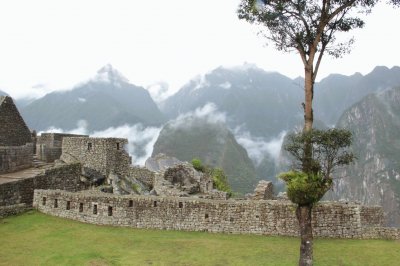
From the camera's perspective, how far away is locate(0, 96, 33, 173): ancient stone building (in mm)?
26500

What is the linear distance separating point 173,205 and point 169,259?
479 cm

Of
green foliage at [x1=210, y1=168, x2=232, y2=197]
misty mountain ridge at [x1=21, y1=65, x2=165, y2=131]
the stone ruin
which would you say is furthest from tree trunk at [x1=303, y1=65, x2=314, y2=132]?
misty mountain ridge at [x1=21, y1=65, x2=165, y2=131]

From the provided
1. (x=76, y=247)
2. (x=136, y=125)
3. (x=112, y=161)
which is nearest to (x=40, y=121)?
(x=136, y=125)

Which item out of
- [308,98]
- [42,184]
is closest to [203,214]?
[308,98]

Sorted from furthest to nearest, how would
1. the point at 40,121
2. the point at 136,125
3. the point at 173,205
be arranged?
the point at 136,125, the point at 40,121, the point at 173,205

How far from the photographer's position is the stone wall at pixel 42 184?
72.7 feet

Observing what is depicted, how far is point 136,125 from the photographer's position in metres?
177

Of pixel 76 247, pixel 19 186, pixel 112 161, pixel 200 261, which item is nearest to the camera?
pixel 200 261

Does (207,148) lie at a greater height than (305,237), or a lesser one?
greater

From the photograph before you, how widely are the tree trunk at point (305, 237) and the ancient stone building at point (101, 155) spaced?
1545 cm

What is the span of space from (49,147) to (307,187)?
23325 millimetres

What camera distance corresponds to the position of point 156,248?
17156 mm

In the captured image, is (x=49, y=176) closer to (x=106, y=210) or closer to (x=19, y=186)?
(x=19, y=186)

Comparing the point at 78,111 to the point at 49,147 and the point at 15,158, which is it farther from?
the point at 15,158
